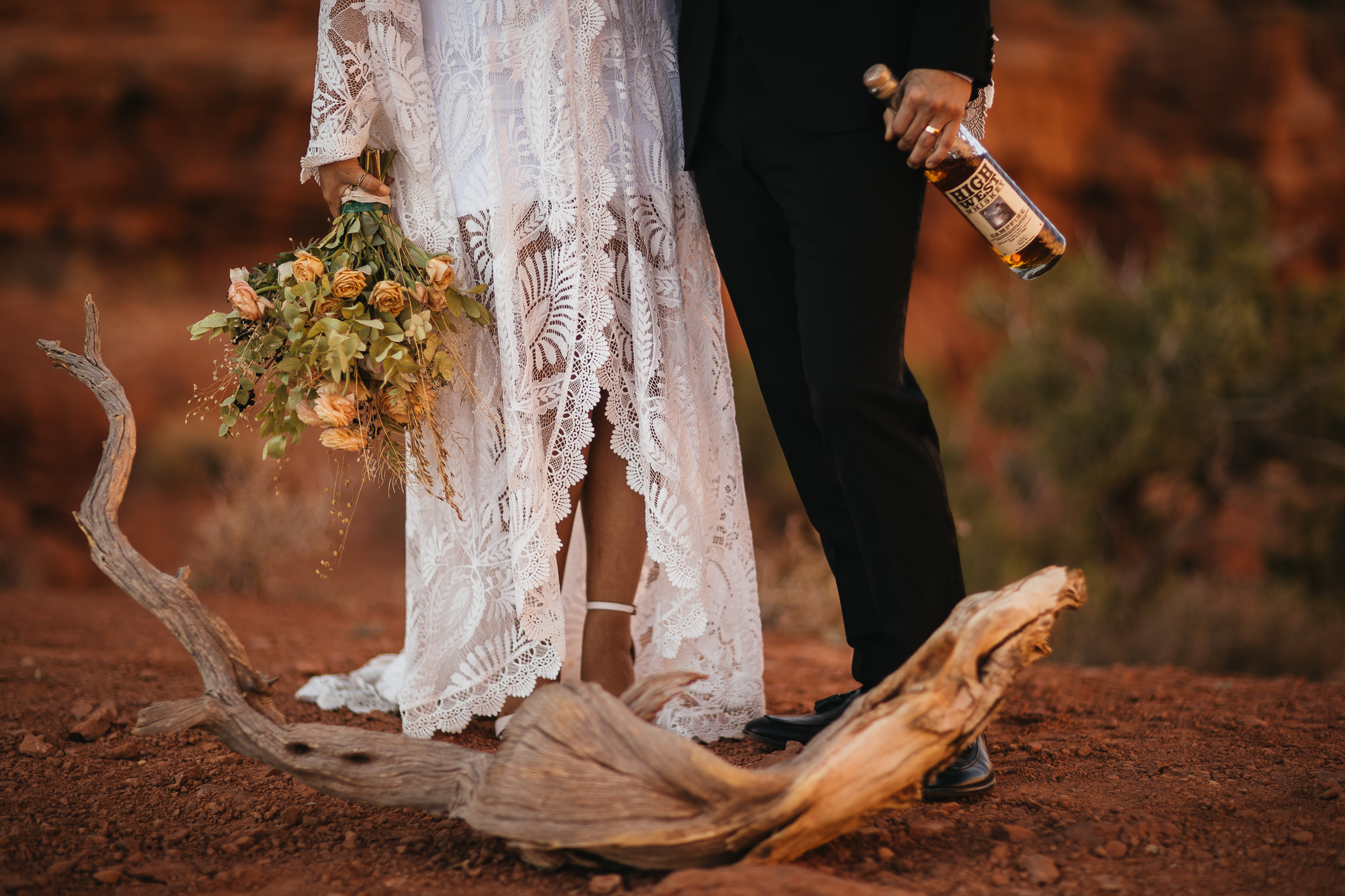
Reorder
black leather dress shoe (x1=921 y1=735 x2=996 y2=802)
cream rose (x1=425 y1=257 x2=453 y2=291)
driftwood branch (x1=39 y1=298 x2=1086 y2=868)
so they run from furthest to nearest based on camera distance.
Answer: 1. cream rose (x1=425 y1=257 x2=453 y2=291)
2. black leather dress shoe (x1=921 y1=735 x2=996 y2=802)
3. driftwood branch (x1=39 y1=298 x2=1086 y2=868)

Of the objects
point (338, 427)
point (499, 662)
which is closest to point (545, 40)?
point (338, 427)

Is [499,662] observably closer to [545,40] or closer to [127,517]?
[545,40]

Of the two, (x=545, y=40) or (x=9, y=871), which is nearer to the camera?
(x=9, y=871)

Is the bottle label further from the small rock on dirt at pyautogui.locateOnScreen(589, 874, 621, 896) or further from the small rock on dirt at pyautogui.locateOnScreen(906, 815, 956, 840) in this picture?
the small rock on dirt at pyautogui.locateOnScreen(589, 874, 621, 896)

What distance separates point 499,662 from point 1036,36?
1379 cm

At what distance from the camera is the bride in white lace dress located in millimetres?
1967

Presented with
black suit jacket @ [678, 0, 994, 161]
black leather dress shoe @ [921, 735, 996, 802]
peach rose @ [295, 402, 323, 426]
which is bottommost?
black leather dress shoe @ [921, 735, 996, 802]

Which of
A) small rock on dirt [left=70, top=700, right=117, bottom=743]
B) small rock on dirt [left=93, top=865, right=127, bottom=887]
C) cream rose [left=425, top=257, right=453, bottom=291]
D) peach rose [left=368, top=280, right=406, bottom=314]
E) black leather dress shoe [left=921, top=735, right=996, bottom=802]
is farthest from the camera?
small rock on dirt [left=70, top=700, right=117, bottom=743]

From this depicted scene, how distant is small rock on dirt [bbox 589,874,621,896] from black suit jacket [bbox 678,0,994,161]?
1352 millimetres

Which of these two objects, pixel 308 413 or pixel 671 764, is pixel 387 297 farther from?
pixel 671 764

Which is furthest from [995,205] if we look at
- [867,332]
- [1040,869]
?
[1040,869]

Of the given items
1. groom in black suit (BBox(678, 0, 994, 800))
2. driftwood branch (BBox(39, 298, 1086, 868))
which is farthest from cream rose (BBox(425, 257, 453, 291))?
driftwood branch (BBox(39, 298, 1086, 868))

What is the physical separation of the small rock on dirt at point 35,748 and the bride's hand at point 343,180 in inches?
52.5

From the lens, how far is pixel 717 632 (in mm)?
2281
